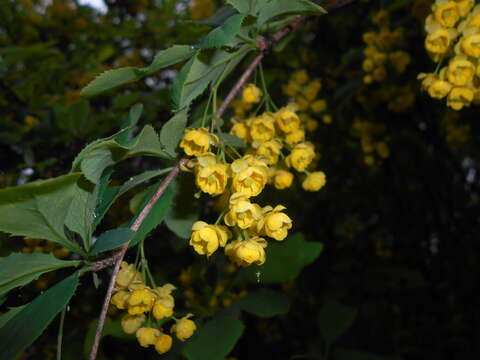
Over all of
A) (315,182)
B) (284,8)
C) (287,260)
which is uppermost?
(284,8)

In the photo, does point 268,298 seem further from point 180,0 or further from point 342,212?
point 342,212

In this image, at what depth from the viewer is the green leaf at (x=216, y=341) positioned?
904 millimetres

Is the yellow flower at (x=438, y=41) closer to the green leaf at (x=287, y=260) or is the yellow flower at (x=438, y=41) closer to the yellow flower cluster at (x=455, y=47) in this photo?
the yellow flower cluster at (x=455, y=47)

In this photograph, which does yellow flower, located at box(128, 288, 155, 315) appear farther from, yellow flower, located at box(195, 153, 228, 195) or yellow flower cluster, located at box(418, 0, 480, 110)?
yellow flower cluster, located at box(418, 0, 480, 110)

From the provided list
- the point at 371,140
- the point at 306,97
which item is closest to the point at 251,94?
the point at 306,97

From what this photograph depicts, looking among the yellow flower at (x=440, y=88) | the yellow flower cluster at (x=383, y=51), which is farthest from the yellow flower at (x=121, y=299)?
the yellow flower cluster at (x=383, y=51)

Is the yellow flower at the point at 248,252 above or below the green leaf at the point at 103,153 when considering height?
Result: below

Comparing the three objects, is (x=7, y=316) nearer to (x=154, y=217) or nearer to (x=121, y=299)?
(x=121, y=299)

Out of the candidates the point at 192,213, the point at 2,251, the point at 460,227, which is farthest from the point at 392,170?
the point at 2,251

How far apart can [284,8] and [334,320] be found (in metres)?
1.41

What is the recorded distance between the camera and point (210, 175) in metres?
0.79

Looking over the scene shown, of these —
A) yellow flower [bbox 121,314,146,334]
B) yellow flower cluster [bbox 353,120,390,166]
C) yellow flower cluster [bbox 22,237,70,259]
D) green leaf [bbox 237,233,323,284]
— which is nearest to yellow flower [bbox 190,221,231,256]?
yellow flower [bbox 121,314,146,334]

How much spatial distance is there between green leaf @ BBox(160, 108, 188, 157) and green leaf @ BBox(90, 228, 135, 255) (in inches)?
8.5

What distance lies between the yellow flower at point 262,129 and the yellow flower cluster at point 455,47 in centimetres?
37
